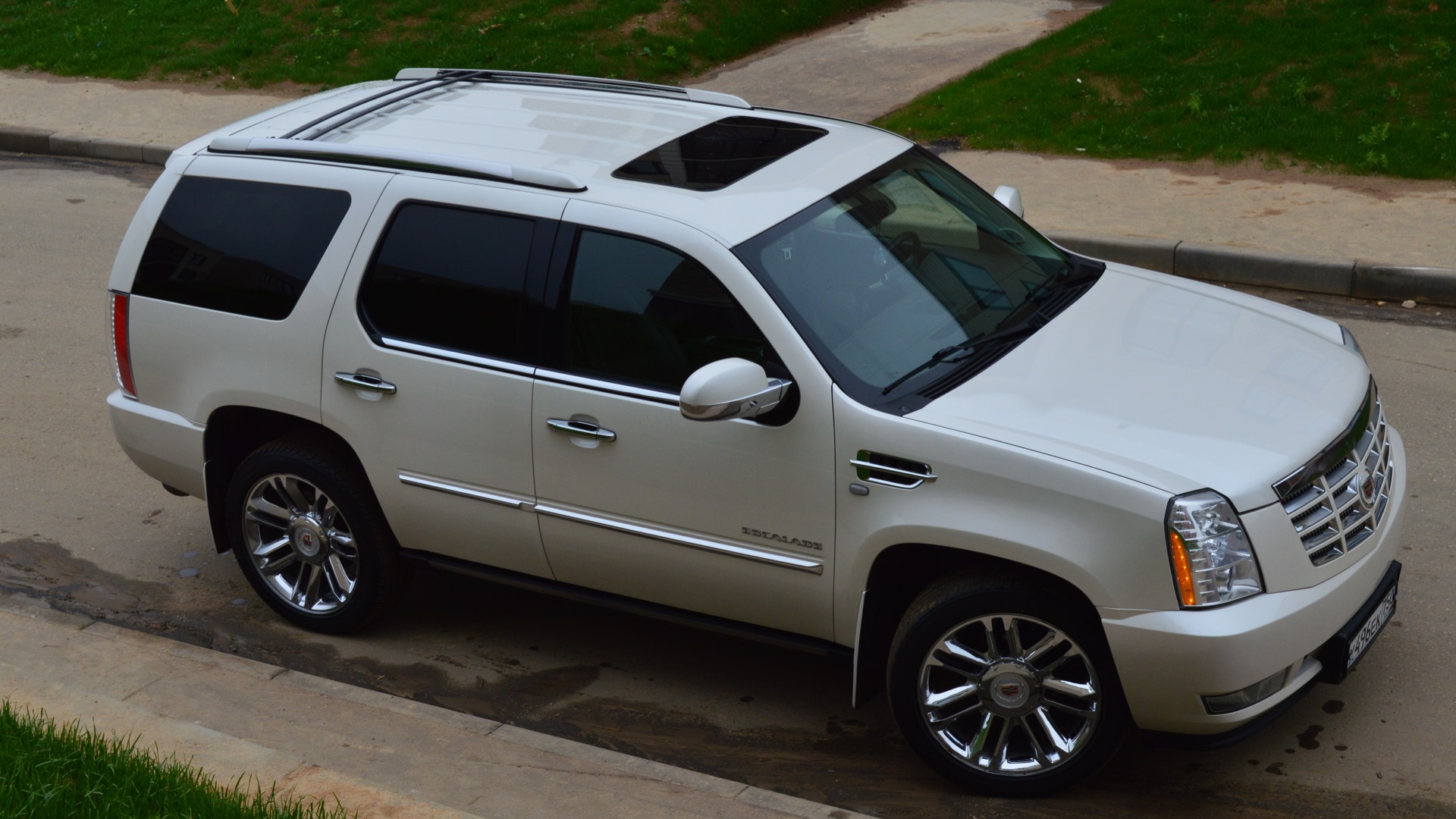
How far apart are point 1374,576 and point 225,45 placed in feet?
50.7

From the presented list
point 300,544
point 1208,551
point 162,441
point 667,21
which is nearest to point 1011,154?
point 667,21

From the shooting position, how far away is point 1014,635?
4277mm

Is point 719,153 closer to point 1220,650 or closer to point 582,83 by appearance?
point 582,83

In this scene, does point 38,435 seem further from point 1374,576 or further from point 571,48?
point 571,48

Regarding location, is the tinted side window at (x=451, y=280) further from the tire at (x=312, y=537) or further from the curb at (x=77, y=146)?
the curb at (x=77, y=146)

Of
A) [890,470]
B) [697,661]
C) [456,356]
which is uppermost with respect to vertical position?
[456,356]

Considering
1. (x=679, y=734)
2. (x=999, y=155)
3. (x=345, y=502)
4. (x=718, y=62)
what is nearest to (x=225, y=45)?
(x=718, y=62)

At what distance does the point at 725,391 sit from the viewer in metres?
4.18

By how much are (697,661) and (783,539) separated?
1201 millimetres

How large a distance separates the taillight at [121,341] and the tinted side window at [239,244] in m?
0.10

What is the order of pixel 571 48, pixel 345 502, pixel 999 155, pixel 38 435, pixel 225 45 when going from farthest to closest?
pixel 225 45 < pixel 571 48 < pixel 999 155 < pixel 38 435 < pixel 345 502

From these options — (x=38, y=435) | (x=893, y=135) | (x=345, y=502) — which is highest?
(x=893, y=135)

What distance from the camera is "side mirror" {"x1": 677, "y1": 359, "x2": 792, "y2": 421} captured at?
416 cm

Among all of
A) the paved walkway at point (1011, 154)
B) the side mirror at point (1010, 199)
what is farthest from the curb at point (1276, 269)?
the side mirror at point (1010, 199)
